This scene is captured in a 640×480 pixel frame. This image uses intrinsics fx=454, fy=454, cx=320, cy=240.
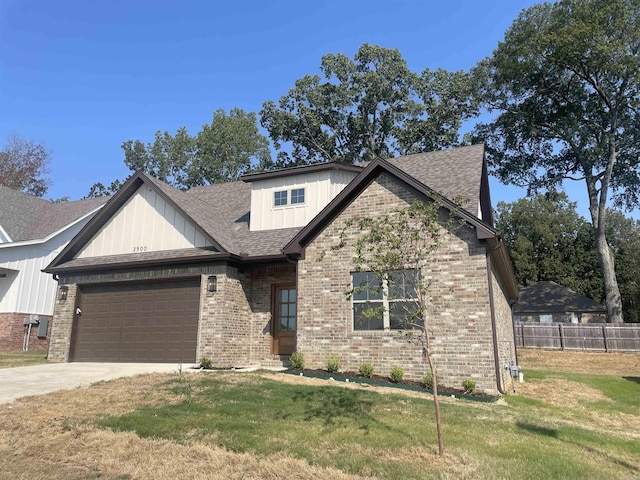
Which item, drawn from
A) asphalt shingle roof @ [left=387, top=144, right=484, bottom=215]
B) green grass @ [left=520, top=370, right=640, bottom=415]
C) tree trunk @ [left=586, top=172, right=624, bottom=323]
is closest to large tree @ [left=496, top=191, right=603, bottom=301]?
tree trunk @ [left=586, top=172, right=624, bottom=323]

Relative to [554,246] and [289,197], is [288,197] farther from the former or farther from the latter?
[554,246]

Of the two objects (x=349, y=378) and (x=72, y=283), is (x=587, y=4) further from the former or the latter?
(x=72, y=283)

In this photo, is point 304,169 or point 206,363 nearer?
point 206,363

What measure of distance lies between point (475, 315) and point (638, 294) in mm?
43167

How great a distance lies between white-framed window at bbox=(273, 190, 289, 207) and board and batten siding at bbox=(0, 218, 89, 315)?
43.7ft

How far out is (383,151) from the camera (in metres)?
36.9

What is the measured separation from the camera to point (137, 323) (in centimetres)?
1432

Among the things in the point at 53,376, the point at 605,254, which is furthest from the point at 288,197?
the point at 605,254

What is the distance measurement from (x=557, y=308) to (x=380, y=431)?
34.6 metres

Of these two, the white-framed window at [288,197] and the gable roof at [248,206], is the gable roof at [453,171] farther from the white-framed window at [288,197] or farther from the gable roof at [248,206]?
the white-framed window at [288,197]

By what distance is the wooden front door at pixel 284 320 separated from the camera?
1348 centimetres

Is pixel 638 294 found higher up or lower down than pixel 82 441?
higher up

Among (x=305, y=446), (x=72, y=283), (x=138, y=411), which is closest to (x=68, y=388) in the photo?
(x=138, y=411)

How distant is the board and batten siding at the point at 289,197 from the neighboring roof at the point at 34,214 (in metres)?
12.7
